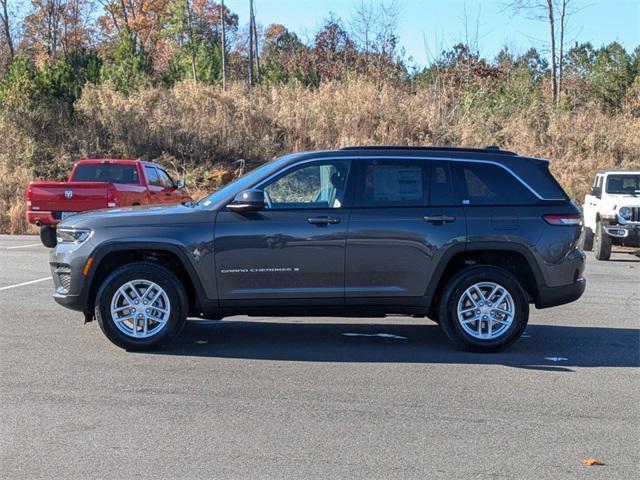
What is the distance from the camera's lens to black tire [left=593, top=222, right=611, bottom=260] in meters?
16.6

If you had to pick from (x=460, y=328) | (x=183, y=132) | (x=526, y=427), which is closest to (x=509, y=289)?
(x=460, y=328)

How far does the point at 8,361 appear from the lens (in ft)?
24.6

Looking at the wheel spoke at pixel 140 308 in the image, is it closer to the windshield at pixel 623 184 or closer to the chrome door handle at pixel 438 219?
the chrome door handle at pixel 438 219

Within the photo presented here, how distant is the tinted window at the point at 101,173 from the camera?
61.4 feet

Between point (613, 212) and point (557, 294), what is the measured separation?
933 centimetres

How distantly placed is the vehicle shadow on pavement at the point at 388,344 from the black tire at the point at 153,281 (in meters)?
0.22

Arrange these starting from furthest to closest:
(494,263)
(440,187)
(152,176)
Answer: (152,176) → (494,263) → (440,187)

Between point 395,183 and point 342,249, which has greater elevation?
point 395,183

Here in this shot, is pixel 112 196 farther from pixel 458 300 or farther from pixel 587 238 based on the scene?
pixel 458 300

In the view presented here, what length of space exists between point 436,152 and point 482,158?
457 mm

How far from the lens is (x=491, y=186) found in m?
8.09

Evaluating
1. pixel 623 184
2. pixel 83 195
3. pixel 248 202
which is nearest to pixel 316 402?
pixel 248 202

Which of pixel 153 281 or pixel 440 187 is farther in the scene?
pixel 440 187

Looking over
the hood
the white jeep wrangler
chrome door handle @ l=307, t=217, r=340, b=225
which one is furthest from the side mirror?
the white jeep wrangler
